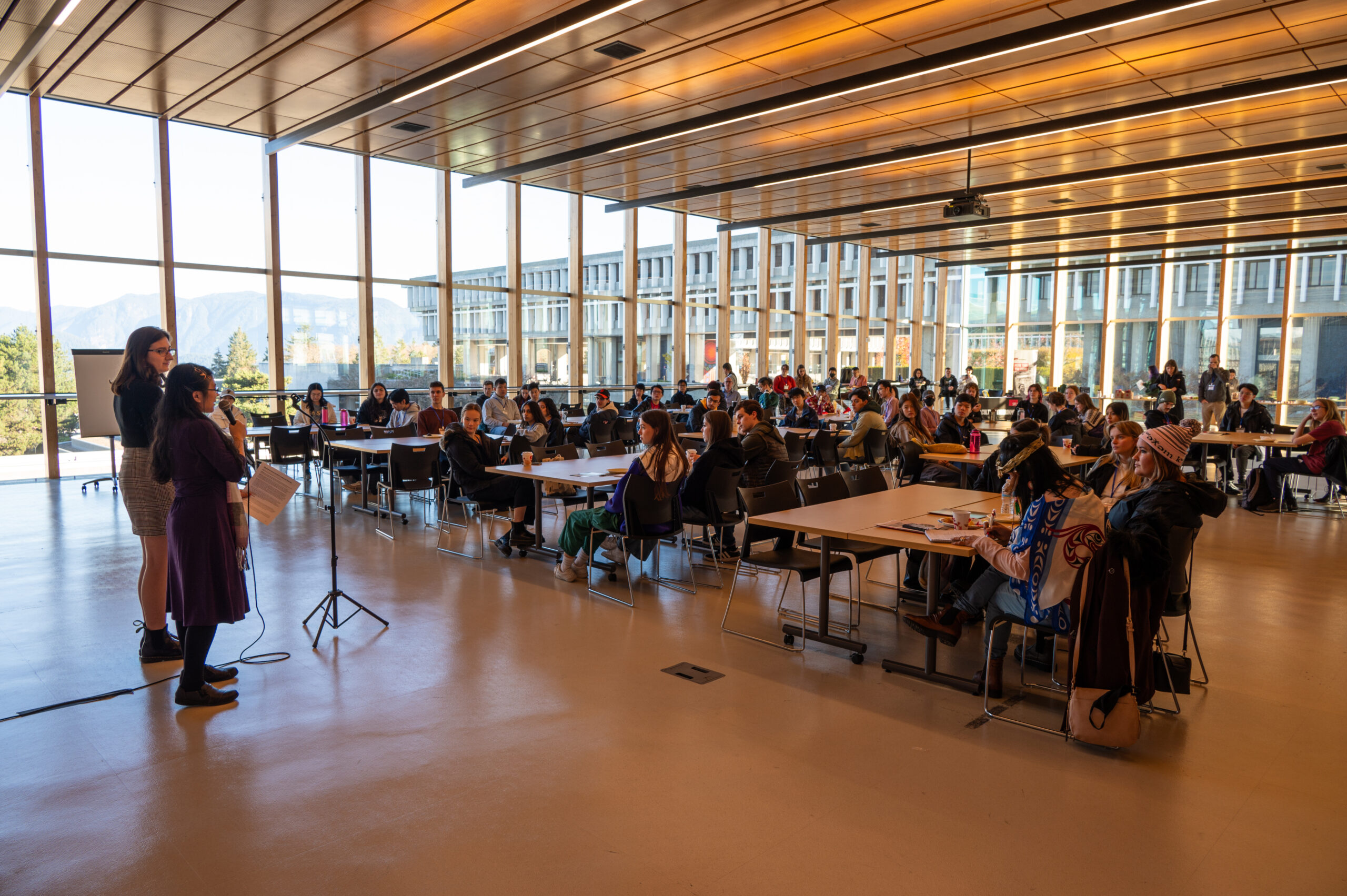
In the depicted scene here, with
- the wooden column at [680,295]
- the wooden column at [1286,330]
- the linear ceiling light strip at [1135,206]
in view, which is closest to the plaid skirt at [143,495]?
the linear ceiling light strip at [1135,206]

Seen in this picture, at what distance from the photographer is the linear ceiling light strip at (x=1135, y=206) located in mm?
11793

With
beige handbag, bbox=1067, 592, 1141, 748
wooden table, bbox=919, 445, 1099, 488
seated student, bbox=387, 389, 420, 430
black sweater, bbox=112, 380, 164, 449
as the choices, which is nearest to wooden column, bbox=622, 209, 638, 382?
seated student, bbox=387, 389, 420, 430

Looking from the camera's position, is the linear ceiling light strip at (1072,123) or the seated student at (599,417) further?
the seated student at (599,417)

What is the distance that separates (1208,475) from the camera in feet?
39.6

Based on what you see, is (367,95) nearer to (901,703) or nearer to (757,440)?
(757,440)

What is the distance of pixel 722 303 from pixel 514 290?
5394 mm

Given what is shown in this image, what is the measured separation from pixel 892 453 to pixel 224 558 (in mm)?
7071

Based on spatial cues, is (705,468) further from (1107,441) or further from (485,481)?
(1107,441)

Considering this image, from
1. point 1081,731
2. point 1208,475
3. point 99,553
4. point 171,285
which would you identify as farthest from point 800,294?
point 1081,731

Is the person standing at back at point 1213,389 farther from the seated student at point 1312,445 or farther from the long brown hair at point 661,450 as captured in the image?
the long brown hair at point 661,450

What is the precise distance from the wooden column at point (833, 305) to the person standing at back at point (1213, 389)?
26.2 feet

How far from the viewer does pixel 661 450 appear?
5551mm

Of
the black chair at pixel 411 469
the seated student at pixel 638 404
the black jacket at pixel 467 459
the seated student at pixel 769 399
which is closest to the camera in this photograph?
the black jacket at pixel 467 459

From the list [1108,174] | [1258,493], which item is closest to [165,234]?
[1108,174]
